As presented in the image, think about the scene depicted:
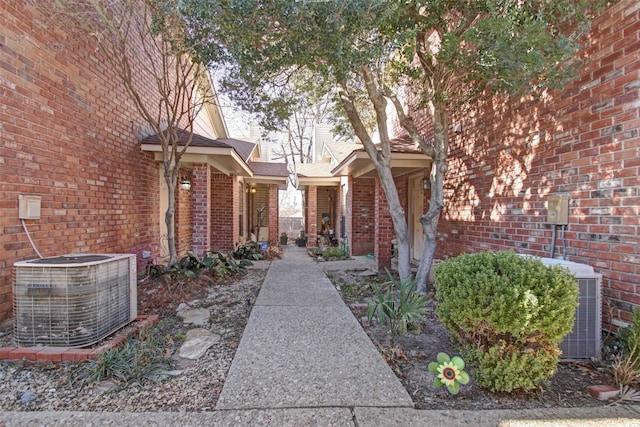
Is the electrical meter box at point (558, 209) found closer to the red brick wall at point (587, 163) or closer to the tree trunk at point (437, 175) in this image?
the red brick wall at point (587, 163)

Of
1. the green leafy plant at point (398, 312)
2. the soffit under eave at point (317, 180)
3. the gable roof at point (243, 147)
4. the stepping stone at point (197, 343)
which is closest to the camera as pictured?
the stepping stone at point (197, 343)

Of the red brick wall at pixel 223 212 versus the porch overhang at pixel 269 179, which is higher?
the porch overhang at pixel 269 179

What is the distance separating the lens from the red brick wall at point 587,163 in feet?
9.90

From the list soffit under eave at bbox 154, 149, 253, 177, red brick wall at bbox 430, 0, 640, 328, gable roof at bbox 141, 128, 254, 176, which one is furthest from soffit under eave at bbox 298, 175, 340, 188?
red brick wall at bbox 430, 0, 640, 328

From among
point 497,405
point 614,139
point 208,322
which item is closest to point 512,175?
point 614,139

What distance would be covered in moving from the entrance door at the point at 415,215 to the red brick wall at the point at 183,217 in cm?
581

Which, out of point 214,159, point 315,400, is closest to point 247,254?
point 214,159

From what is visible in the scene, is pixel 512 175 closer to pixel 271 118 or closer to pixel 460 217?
pixel 460 217

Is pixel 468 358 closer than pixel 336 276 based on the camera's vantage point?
Yes

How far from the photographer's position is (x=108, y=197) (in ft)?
17.5

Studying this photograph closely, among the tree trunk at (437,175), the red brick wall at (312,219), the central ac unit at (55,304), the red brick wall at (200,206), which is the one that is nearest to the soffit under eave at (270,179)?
the red brick wall at (312,219)

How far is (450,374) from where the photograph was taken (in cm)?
234

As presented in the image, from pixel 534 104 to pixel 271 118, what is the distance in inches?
169

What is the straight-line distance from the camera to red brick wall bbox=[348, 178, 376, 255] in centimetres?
1037
